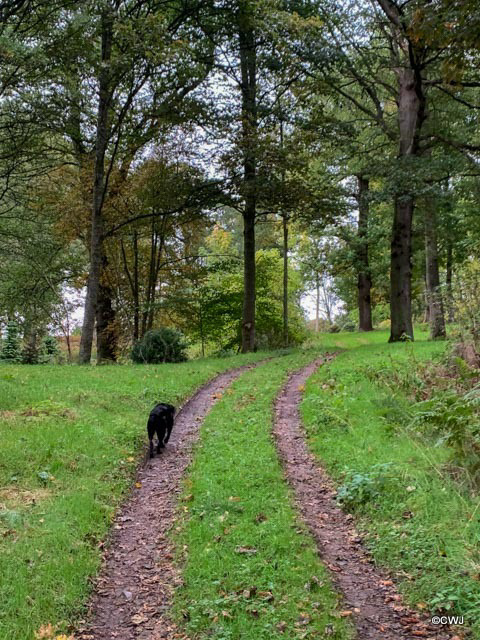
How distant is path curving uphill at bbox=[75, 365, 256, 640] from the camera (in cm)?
382

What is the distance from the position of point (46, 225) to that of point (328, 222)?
13704mm

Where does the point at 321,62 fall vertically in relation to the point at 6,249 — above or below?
above

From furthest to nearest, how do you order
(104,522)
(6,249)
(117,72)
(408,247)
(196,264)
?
(196,264) < (6,249) < (408,247) < (117,72) < (104,522)

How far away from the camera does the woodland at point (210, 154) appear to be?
579 inches

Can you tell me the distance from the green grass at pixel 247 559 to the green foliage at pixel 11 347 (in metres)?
16.0

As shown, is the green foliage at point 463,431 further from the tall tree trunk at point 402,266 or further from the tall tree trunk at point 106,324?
the tall tree trunk at point 106,324

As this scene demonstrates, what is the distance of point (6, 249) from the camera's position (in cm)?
2202

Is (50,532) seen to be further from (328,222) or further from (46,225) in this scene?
(46,225)

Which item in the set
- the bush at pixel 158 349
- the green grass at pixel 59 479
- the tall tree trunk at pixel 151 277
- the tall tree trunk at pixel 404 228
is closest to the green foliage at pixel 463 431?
the green grass at pixel 59 479

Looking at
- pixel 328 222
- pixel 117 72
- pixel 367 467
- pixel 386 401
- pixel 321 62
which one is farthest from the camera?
pixel 328 222

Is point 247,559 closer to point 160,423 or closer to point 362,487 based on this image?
point 362,487

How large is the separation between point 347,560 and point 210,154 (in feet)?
56.1

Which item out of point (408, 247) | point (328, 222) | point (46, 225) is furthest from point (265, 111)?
point (46, 225)

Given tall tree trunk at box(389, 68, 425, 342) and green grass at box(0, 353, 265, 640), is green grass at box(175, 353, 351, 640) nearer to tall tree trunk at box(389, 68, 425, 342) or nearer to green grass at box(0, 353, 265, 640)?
green grass at box(0, 353, 265, 640)
